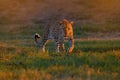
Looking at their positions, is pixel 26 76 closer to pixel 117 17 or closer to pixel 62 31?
pixel 62 31

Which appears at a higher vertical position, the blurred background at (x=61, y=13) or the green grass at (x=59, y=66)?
the blurred background at (x=61, y=13)

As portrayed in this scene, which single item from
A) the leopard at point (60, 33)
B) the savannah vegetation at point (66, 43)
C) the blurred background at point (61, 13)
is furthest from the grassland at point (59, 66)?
the blurred background at point (61, 13)

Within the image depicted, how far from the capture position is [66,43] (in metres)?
24.9

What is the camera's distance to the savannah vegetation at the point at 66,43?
13.1 meters

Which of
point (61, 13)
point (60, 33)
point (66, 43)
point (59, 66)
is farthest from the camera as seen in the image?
point (61, 13)

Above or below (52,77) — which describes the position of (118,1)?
above

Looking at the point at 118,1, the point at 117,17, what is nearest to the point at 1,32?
the point at 117,17

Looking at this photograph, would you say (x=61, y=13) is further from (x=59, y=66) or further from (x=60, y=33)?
(x=59, y=66)

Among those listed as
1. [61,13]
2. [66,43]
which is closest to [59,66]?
[66,43]

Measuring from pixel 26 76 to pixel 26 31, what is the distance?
23.6 meters

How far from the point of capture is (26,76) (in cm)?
1252

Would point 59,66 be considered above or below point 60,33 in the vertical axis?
below

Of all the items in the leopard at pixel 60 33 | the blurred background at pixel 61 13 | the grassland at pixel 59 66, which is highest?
the blurred background at pixel 61 13

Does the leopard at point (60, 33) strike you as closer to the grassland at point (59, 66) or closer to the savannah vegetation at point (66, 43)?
the savannah vegetation at point (66, 43)
